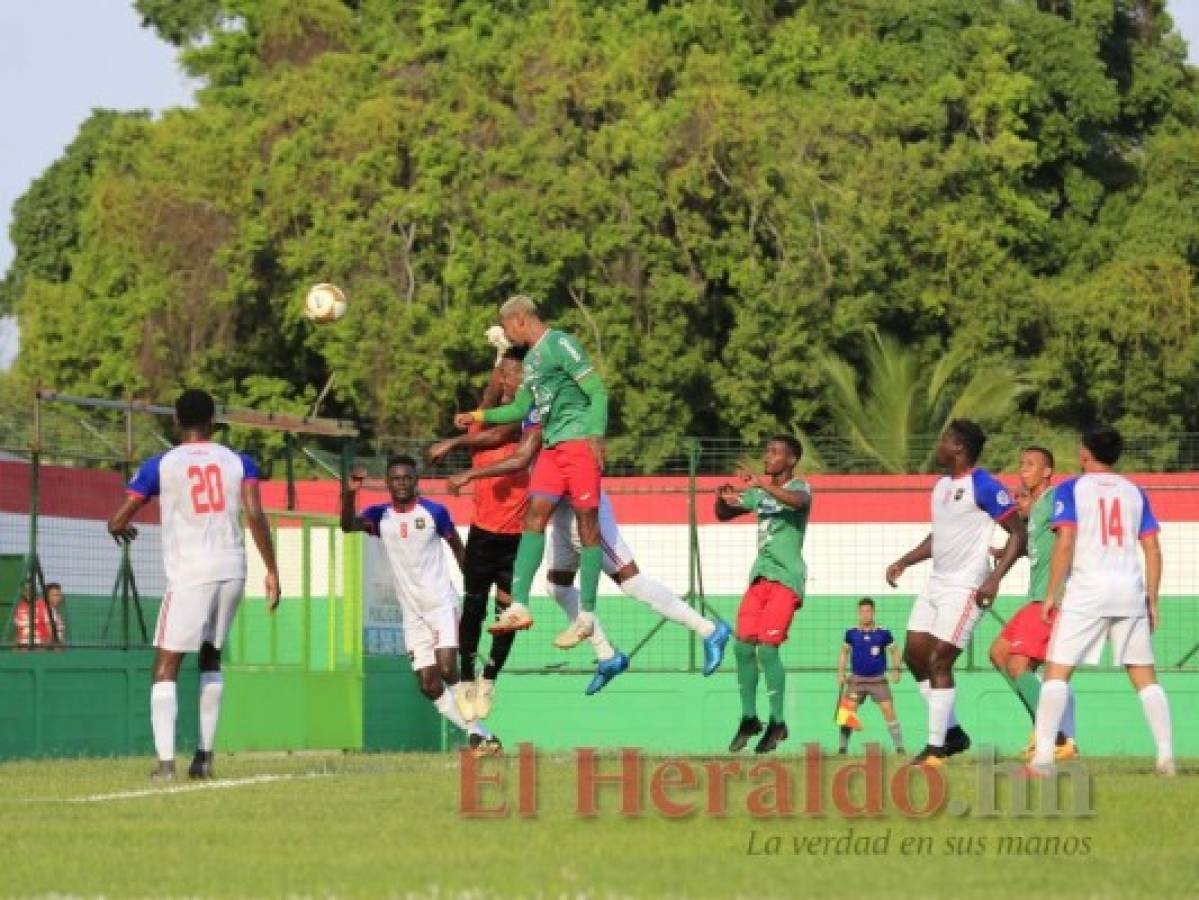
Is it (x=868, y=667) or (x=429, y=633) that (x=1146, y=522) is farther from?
(x=868, y=667)

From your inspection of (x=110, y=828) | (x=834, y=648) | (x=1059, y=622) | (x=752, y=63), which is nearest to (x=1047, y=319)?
(x=752, y=63)

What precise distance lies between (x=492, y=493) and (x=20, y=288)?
46.9 metres

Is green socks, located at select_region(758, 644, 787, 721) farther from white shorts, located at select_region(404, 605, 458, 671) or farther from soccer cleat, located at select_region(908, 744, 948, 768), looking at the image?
soccer cleat, located at select_region(908, 744, 948, 768)

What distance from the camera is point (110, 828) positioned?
11203mm

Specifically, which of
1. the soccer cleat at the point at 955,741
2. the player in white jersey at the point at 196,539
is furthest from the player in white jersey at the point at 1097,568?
the player in white jersey at the point at 196,539

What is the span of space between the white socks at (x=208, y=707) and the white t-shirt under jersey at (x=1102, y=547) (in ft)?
15.3

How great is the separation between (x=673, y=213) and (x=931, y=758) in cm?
3130

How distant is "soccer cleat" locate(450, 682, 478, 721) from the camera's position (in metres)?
15.4

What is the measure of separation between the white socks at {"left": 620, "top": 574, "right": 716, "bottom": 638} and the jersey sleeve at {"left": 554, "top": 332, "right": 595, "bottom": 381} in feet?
5.36

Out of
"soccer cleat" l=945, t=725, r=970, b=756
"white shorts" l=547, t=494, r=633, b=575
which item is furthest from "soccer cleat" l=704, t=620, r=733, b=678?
"soccer cleat" l=945, t=725, r=970, b=756

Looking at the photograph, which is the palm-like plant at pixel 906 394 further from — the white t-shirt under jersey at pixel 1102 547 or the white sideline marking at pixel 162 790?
the white sideline marking at pixel 162 790

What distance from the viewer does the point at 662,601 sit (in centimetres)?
1620

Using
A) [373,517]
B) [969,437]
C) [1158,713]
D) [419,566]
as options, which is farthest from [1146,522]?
[373,517]

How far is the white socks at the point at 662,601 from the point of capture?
15961 mm
